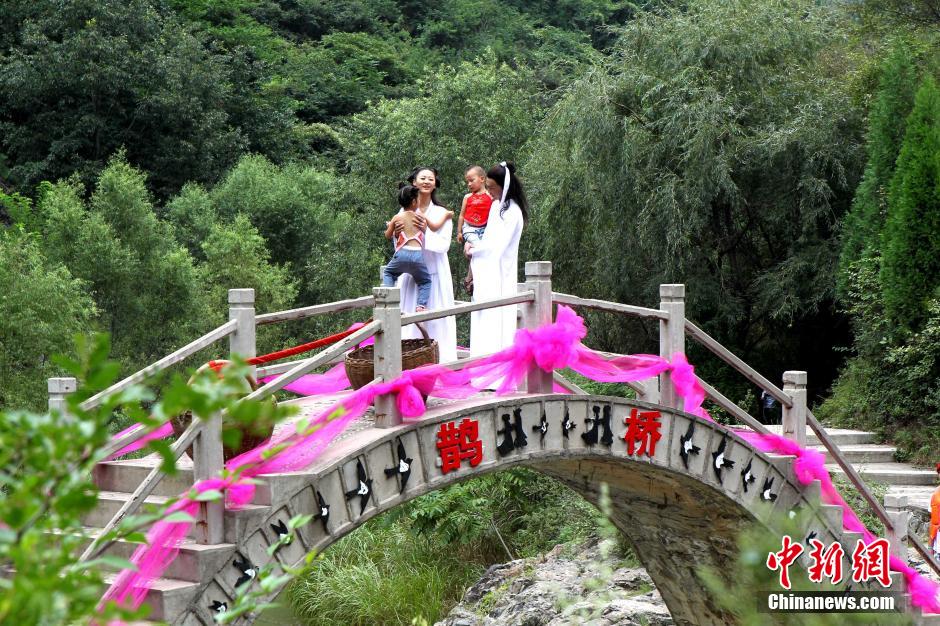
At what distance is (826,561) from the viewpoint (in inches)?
308

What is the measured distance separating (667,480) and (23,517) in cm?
691

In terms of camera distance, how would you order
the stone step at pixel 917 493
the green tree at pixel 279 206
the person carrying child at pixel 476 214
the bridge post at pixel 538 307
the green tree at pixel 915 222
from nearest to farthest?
the bridge post at pixel 538 307 < the person carrying child at pixel 476 214 < the stone step at pixel 917 493 < the green tree at pixel 915 222 < the green tree at pixel 279 206

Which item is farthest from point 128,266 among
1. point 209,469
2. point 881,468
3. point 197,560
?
point 197,560

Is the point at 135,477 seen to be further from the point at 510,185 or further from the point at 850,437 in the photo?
the point at 850,437

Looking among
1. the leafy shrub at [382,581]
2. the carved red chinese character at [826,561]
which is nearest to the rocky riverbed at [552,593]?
the leafy shrub at [382,581]

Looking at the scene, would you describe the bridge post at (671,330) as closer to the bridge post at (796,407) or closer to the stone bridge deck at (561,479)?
the stone bridge deck at (561,479)

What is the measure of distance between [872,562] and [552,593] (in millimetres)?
3518

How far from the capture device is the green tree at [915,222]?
13172 mm

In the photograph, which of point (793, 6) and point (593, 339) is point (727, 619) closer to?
point (593, 339)

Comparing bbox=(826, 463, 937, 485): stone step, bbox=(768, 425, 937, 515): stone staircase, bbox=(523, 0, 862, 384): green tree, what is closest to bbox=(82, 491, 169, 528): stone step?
bbox=(768, 425, 937, 515): stone staircase

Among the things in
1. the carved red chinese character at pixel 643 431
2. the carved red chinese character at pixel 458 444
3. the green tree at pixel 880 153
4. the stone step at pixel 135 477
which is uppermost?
the green tree at pixel 880 153

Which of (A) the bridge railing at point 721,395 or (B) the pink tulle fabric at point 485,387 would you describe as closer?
(B) the pink tulle fabric at point 485,387

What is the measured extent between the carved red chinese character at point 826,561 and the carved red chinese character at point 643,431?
1.63 metres

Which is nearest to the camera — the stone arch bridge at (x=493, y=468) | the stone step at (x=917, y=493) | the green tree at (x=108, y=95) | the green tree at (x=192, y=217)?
the stone arch bridge at (x=493, y=468)
